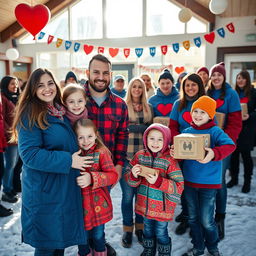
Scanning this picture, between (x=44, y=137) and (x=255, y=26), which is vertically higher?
(x=255, y=26)

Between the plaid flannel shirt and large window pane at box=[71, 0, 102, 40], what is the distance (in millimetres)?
5941

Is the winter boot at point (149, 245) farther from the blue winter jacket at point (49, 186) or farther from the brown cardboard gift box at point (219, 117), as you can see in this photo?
the brown cardboard gift box at point (219, 117)

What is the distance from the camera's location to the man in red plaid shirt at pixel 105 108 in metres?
1.99

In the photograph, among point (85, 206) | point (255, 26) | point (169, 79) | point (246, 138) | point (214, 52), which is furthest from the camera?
point (214, 52)

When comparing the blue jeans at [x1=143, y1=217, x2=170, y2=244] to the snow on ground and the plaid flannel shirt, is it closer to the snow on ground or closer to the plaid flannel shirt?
the snow on ground

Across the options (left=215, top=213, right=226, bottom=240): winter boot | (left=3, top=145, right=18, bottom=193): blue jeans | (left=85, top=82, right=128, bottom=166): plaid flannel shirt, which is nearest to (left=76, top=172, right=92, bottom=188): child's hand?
(left=85, top=82, right=128, bottom=166): plaid flannel shirt

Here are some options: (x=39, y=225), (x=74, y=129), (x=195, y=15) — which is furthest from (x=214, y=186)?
(x=195, y=15)

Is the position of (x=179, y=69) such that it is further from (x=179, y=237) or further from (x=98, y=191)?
(x=98, y=191)

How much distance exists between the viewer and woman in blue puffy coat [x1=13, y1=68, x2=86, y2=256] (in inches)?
58.9

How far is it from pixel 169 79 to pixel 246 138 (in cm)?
170

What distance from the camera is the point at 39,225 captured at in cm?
154

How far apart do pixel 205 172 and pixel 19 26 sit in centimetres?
758

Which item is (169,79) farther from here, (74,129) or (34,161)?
(34,161)

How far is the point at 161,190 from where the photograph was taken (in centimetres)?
186
